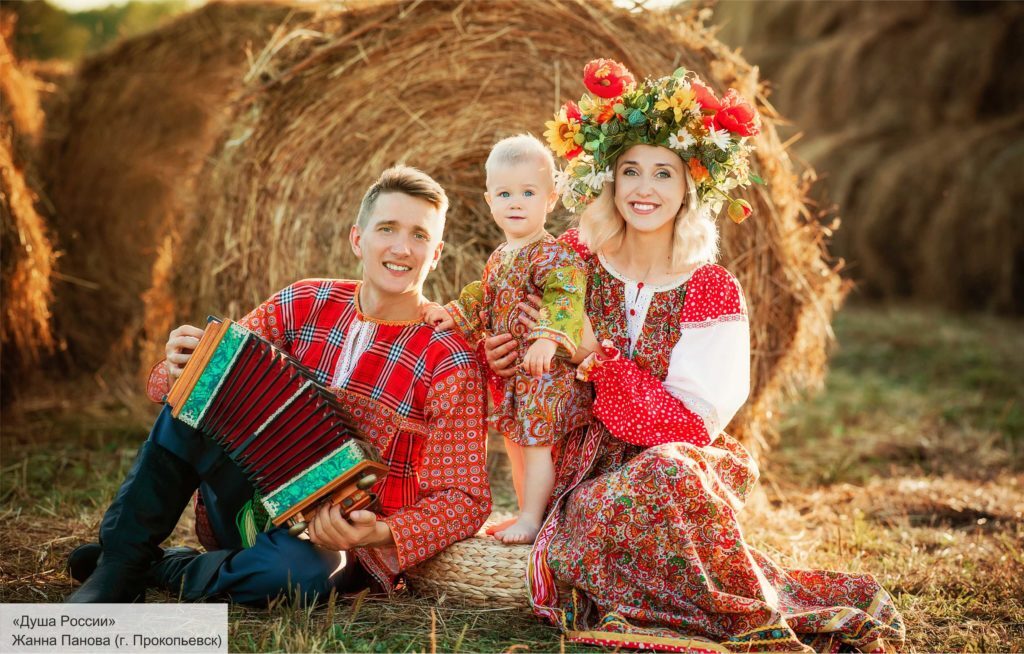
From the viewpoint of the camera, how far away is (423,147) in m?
5.10

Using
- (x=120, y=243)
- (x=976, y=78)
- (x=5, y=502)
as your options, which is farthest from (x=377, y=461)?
(x=976, y=78)

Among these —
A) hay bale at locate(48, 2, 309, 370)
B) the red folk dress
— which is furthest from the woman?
hay bale at locate(48, 2, 309, 370)

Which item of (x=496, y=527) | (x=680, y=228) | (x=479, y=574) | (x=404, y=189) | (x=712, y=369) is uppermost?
(x=404, y=189)

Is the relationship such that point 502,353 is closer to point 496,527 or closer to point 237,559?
point 496,527

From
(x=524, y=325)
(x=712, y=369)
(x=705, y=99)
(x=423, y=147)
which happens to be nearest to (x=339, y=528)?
(x=524, y=325)

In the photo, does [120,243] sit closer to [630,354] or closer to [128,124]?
[128,124]

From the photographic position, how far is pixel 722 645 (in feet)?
9.76

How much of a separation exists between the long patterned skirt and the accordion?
0.67m

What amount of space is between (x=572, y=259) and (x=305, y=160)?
2103 millimetres

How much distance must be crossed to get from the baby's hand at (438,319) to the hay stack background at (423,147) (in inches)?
58.6

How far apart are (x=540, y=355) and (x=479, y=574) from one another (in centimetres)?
72

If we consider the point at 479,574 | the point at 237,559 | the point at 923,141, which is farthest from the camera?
the point at 923,141

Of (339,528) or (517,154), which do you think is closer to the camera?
(339,528)

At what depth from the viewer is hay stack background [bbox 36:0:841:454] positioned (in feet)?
15.2
